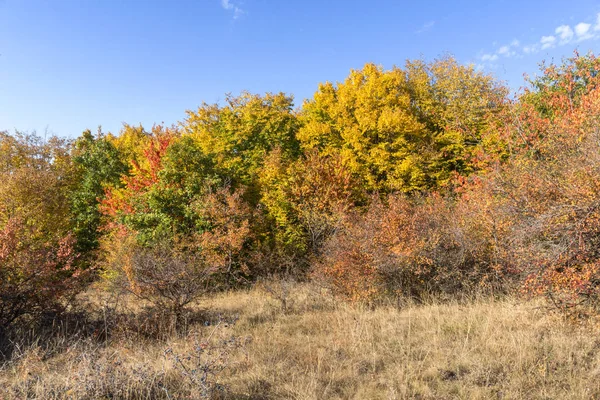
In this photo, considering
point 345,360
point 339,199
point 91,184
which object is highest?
point 91,184

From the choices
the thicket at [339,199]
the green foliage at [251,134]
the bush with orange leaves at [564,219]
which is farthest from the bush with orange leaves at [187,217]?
the bush with orange leaves at [564,219]

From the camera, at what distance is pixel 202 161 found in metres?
15.7

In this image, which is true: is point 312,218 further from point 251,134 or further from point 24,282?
point 24,282

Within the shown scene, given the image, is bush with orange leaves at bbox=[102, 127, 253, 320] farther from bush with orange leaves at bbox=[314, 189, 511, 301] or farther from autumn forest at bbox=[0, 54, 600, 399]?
bush with orange leaves at bbox=[314, 189, 511, 301]

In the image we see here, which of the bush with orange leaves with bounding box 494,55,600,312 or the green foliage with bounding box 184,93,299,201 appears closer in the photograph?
the bush with orange leaves with bounding box 494,55,600,312

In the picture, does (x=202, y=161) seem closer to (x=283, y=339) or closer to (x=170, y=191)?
(x=170, y=191)

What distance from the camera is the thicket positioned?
6309 mm

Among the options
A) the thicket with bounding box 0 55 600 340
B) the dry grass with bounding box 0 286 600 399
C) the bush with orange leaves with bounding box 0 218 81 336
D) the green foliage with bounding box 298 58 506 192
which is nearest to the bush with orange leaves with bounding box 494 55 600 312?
the thicket with bounding box 0 55 600 340

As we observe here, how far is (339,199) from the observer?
16906 millimetres

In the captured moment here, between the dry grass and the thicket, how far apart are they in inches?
34.2

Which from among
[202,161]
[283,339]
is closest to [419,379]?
[283,339]

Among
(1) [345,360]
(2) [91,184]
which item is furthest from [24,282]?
(2) [91,184]

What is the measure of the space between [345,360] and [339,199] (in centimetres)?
1221

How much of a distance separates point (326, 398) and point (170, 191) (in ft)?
39.8
